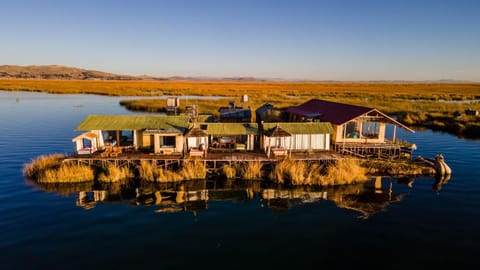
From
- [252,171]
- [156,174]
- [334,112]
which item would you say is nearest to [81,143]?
[156,174]

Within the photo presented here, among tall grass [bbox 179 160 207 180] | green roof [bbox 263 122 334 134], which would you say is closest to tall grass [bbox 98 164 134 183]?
tall grass [bbox 179 160 207 180]

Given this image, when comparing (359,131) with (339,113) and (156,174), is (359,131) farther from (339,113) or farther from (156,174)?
(156,174)

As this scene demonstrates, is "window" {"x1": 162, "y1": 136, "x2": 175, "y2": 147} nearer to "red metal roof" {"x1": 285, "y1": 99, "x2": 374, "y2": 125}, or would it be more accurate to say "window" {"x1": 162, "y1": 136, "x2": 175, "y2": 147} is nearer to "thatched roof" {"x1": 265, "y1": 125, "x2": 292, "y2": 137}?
"thatched roof" {"x1": 265, "y1": 125, "x2": 292, "y2": 137}

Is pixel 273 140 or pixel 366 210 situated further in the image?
pixel 273 140

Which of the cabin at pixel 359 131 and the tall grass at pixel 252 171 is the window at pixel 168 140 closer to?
the tall grass at pixel 252 171

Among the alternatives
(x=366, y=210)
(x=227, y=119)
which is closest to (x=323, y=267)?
(x=366, y=210)

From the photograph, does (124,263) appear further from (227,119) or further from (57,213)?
(227,119)
